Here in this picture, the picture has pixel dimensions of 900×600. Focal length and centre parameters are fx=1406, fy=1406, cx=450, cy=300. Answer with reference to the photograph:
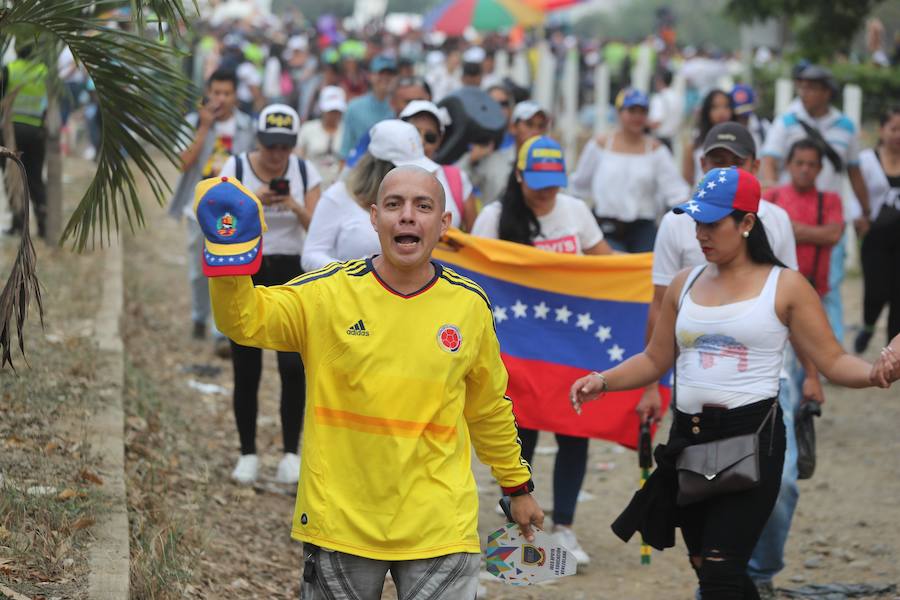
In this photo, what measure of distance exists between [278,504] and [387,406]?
3668mm

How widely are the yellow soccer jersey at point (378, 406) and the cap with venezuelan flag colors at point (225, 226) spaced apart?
0.97 feet

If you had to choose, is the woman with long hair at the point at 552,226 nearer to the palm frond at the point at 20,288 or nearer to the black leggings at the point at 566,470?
the black leggings at the point at 566,470

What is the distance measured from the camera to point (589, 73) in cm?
2784

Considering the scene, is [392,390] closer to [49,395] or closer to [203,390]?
[49,395]

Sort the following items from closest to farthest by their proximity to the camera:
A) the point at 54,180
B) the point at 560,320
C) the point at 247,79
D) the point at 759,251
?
1. the point at 759,251
2. the point at 560,320
3. the point at 54,180
4. the point at 247,79

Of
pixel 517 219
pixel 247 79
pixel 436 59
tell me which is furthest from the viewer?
pixel 436 59

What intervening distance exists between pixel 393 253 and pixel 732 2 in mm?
15117

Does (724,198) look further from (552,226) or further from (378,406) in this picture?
(552,226)

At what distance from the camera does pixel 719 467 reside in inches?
195

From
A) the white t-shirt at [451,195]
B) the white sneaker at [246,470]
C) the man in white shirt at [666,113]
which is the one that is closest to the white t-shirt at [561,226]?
the white t-shirt at [451,195]

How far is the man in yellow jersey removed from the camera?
407cm

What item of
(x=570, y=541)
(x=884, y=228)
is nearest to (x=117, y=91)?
(x=570, y=541)

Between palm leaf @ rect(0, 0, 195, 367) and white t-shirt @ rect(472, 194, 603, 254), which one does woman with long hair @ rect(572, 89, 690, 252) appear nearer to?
white t-shirt @ rect(472, 194, 603, 254)

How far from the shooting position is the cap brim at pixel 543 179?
6.86 meters
